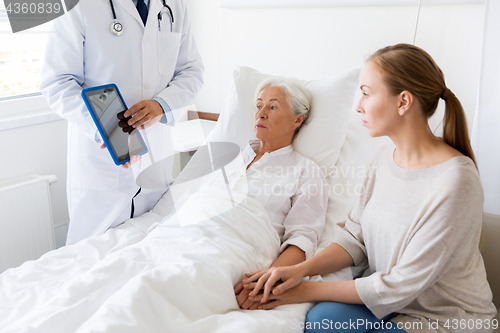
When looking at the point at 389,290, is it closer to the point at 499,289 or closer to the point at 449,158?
the point at 449,158

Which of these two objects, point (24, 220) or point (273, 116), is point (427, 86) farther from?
point (24, 220)

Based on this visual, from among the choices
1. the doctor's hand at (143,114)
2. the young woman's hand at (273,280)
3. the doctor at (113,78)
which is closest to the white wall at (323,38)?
the doctor at (113,78)

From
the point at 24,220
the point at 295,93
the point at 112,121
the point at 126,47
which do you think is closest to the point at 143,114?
the point at 112,121

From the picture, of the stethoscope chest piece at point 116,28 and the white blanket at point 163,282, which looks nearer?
the white blanket at point 163,282

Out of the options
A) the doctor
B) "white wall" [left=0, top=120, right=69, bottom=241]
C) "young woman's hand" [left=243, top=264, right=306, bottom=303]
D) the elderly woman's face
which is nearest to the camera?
"young woman's hand" [left=243, top=264, right=306, bottom=303]

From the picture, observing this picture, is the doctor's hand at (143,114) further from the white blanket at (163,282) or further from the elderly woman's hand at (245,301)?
the elderly woman's hand at (245,301)

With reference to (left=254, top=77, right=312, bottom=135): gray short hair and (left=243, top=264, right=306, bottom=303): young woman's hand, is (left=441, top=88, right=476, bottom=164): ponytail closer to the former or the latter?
(left=243, top=264, right=306, bottom=303): young woman's hand

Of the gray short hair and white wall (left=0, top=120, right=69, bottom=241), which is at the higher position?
the gray short hair

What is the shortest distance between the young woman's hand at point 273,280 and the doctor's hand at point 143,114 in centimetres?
71

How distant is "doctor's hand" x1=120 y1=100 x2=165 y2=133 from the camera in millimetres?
1442

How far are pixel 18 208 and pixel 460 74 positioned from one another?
6.84 feet

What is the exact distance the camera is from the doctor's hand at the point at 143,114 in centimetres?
144

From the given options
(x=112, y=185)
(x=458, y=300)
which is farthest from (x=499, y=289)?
(x=112, y=185)

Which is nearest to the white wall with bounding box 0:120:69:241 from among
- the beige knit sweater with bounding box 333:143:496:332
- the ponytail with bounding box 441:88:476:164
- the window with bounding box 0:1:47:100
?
the window with bounding box 0:1:47:100
